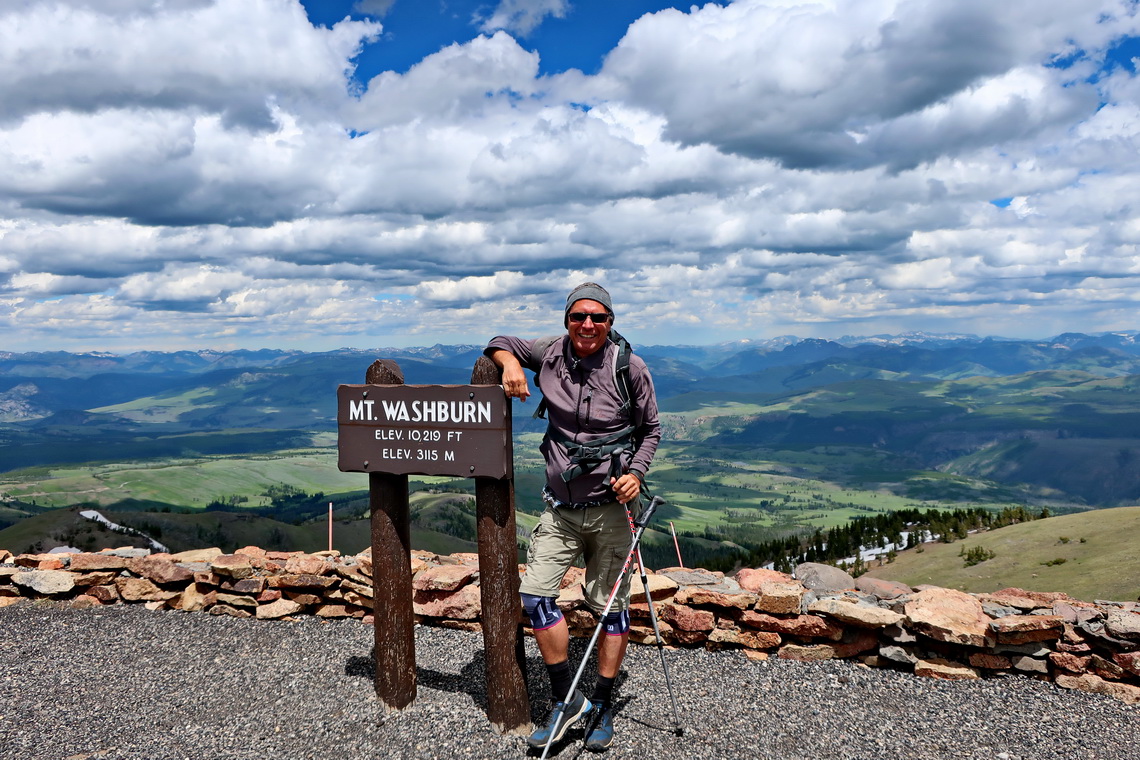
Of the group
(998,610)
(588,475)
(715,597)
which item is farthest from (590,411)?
(998,610)

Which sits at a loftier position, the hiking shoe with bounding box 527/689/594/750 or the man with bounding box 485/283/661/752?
the man with bounding box 485/283/661/752

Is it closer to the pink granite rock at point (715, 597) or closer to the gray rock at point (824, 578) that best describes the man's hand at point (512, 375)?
the pink granite rock at point (715, 597)

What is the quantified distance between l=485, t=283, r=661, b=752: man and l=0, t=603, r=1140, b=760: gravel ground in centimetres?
82

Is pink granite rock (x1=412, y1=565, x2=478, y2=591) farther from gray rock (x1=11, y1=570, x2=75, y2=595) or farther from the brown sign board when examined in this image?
gray rock (x1=11, y1=570, x2=75, y2=595)

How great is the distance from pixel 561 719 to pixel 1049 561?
20935 mm

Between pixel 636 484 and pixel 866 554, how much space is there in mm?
51019

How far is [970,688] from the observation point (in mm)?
7387

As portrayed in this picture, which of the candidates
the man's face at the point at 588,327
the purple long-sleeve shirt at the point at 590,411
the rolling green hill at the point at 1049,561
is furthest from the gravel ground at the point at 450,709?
the rolling green hill at the point at 1049,561

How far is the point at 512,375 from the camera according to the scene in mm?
6242

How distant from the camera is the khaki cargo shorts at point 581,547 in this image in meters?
6.12

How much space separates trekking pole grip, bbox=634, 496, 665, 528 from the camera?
592 centimetres

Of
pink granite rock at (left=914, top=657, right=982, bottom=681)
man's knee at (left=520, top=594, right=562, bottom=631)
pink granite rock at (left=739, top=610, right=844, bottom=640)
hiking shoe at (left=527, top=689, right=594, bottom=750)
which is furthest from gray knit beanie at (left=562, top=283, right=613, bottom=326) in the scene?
pink granite rock at (left=914, top=657, right=982, bottom=681)

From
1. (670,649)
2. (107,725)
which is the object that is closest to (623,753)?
(670,649)

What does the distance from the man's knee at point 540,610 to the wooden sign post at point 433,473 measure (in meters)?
0.63
